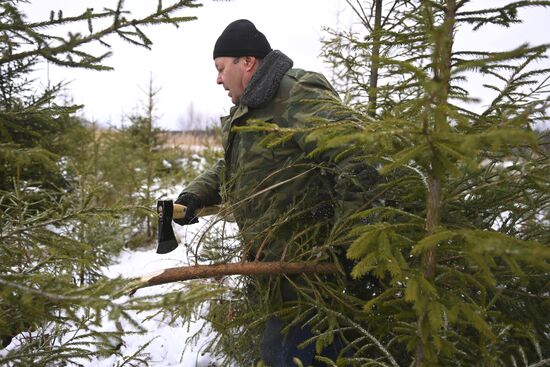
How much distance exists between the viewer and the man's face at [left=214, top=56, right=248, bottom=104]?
2.70 meters

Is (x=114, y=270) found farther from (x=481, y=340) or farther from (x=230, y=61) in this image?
(x=481, y=340)

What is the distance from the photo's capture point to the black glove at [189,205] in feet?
9.12

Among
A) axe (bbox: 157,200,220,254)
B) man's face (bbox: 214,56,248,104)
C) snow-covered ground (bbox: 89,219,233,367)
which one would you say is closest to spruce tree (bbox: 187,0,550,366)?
axe (bbox: 157,200,220,254)

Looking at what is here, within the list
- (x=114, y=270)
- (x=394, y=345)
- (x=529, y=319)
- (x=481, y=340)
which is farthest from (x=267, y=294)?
(x=114, y=270)

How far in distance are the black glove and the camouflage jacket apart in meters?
0.41

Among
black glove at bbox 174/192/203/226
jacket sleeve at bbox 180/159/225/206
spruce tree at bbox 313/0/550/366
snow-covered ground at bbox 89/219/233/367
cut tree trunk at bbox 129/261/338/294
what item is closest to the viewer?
spruce tree at bbox 313/0/550/366

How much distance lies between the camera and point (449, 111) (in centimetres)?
108

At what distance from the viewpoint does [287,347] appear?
2348 millimetres

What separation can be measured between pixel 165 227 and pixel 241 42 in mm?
1312

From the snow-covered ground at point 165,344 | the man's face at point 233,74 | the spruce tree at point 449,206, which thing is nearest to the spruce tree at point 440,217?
the spruce tree at point 449,206

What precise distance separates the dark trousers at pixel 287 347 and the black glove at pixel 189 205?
35.1 inches

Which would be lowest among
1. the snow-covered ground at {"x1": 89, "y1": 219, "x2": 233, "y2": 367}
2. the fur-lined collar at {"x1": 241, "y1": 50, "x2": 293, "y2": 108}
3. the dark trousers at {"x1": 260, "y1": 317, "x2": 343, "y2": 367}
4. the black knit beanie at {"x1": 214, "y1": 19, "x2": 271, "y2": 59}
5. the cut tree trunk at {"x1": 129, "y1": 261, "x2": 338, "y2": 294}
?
the snow-covered ground at {"x1": 89, "y1": 219, "x2": 233, "y2": 367}

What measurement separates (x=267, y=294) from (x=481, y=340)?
1.13 meters

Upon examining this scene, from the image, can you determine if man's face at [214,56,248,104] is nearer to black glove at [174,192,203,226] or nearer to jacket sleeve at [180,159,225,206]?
jacket sleeve at [180,159,225,206]
